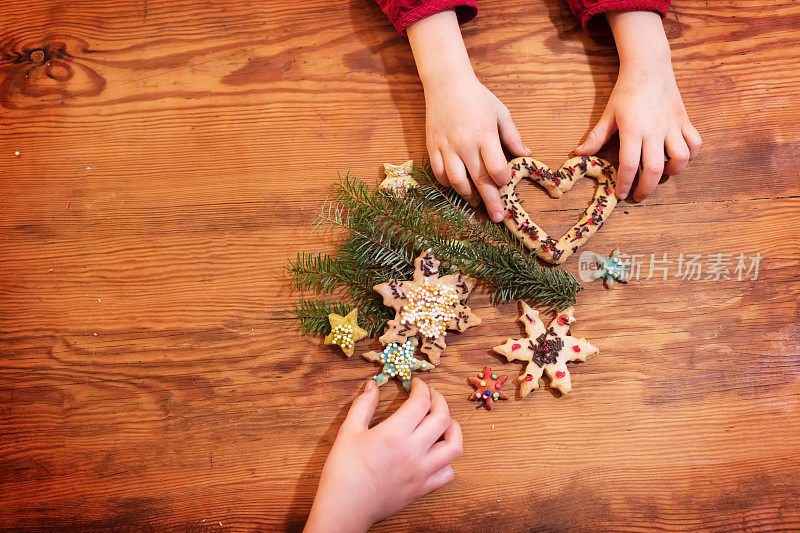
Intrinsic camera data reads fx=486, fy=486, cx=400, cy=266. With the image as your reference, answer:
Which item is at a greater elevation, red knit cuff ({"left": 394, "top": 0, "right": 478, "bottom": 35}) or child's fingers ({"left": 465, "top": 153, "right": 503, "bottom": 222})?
red knit cuff ({"left": 394, "top": 0, "right": 478, "bottom": 35})

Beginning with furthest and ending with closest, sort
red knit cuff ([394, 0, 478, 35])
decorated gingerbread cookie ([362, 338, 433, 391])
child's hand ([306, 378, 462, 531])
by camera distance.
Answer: red knit cuff ([394, 0, 478, 35])
decorated gingerbread cookie ([362, 338, 433, 391])
child's hand ([306, 378, 462, 531])

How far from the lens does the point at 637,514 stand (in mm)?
970

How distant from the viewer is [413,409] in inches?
37.3

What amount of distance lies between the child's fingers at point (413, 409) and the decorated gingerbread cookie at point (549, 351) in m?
0.17

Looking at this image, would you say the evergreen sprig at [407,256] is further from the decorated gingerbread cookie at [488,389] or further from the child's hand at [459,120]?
the decorated gingerbread cookie at [488,389]

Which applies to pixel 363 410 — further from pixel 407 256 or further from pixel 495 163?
pixel 495 163

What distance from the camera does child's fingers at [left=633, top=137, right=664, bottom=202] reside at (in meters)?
1.03

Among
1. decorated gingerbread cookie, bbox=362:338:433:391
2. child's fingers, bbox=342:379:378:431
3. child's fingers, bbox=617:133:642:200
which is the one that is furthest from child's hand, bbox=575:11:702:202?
child's fingers, bbox=342:379:378:431

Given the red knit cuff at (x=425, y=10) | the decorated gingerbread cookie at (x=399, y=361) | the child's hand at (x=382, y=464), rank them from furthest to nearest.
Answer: the red knit cuff at (x=425, y=10) < the decorated gingerbread cookie at (x=399, y=361) < the child's hand at (x=382, y=464)

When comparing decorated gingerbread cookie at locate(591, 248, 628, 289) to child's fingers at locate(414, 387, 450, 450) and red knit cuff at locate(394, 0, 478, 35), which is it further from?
red knit cuff at locate(394, 0, 478, 35)

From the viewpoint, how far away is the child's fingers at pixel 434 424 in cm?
93

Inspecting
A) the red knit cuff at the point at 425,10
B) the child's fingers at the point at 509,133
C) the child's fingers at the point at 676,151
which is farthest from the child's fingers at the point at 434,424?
the red knit cuff at the point at 425,10

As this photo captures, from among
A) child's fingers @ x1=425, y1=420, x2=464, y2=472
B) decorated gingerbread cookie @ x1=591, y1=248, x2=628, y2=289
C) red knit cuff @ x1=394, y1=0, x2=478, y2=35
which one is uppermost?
red knit cuff @ x1=394, y1=0, x2=478, y2=35

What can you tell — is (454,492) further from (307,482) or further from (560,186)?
(560,186)
